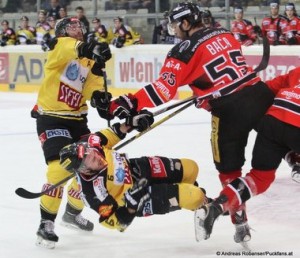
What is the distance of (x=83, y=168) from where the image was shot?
338 centimetres

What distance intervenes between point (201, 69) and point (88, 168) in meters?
0.65

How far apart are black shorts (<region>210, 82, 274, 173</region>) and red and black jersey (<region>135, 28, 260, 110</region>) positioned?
5 centimetres

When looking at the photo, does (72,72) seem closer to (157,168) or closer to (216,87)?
(157,168)

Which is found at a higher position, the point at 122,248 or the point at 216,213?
the point at 216,213

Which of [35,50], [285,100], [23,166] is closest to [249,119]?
[285,100]

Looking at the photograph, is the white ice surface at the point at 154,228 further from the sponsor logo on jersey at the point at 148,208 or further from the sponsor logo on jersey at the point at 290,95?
the sponsor logo on jersey at the point at 290,95

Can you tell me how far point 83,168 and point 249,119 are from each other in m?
0.77

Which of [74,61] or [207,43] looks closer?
[207,43]

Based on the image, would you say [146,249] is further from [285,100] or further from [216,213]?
[285,100]

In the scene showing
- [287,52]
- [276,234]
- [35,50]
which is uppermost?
[276,234]

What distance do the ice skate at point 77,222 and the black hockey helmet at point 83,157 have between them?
2.07ft

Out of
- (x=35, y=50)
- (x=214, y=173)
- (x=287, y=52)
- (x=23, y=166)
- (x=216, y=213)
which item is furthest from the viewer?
(x=35, y=50)

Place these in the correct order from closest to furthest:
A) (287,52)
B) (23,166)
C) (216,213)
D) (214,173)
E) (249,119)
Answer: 1. (216,213)
2. (249,119)
3. (214,173)
4. (23,166)
5. (287,52)

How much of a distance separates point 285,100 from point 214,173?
2114 mm
